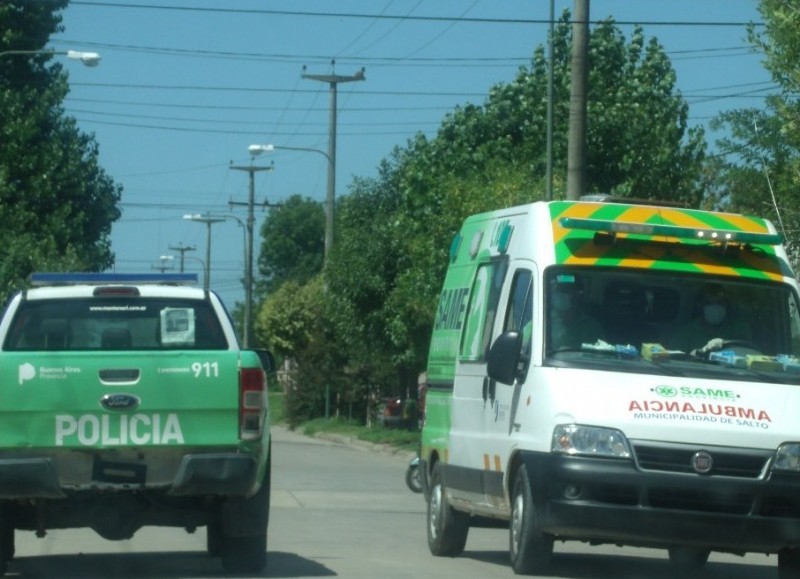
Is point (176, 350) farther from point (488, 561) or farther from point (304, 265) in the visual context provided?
point (304, 265)

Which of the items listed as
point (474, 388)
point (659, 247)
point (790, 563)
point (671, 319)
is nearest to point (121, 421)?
point (474, 388)

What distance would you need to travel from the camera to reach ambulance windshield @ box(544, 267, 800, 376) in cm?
1072

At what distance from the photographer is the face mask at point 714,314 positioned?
1111 cm

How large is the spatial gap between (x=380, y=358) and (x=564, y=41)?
12.6m

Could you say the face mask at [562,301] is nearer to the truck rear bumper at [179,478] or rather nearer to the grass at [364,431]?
the truck rear bumper at [179,478]

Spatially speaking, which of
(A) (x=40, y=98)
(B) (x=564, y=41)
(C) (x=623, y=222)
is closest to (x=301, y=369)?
(A) (x=40, y=98)

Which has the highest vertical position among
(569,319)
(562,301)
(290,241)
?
(290,241)

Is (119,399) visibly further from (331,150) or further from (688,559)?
(331,150)

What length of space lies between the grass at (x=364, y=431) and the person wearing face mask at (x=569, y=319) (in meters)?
23.3

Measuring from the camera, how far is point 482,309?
1220cm

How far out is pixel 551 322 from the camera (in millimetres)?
10812

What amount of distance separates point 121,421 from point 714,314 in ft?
13.0

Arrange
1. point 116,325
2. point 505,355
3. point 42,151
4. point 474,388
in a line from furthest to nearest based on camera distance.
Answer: point 42,151 < point 474,388 < point 116,325 < point 505,355

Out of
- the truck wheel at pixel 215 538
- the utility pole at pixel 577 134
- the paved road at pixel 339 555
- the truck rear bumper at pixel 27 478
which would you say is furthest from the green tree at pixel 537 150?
the truck rear bumper at pixel 27 478
